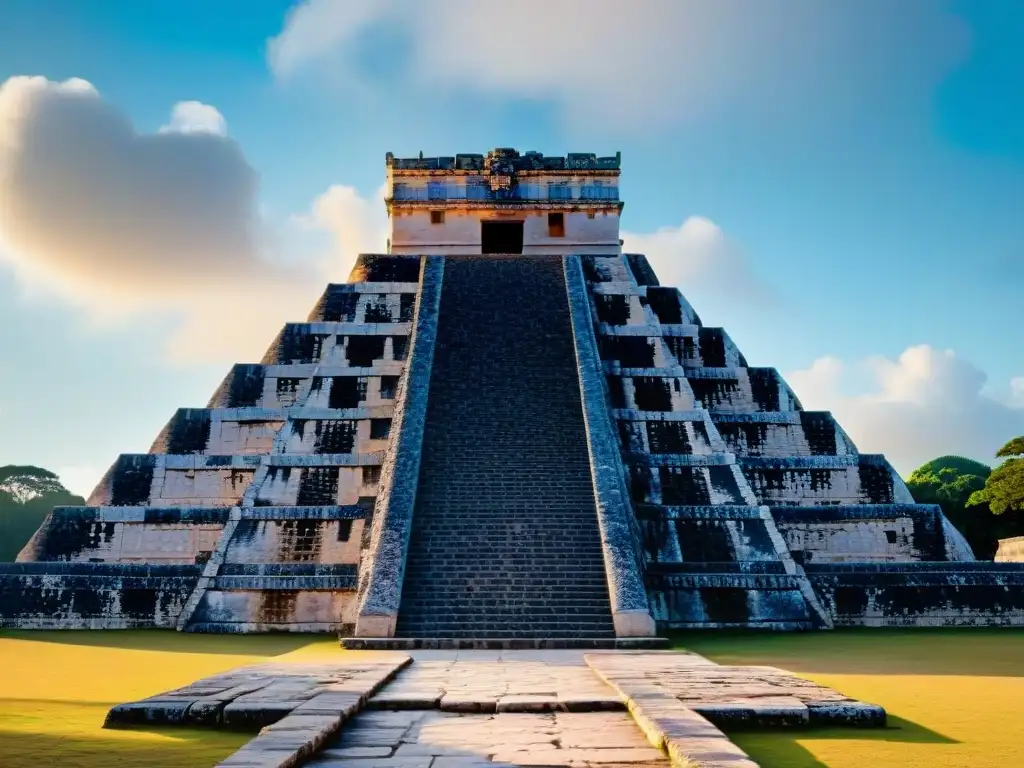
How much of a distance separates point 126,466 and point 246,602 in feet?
13.4

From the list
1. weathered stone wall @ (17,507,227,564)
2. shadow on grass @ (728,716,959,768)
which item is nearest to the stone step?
shadow on grass @ (728,716,959,768)

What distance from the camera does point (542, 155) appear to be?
20.8m

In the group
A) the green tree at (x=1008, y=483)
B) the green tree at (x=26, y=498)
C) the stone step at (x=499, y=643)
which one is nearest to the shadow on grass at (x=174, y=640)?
the stone step at (x=499, y=643)

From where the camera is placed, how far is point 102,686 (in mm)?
6004

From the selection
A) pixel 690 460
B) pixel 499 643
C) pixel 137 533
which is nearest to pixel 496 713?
pixel 499 643

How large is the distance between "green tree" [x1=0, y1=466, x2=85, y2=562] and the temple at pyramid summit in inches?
1036

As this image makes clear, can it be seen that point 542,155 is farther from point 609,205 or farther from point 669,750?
point 669,750

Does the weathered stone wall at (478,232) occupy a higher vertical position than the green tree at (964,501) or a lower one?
higher

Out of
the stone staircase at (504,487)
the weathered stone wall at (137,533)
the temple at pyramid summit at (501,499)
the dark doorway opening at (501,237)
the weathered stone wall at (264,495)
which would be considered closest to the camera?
the stone staircase at (504,487)

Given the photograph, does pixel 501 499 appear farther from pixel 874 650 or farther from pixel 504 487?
pixel 874 650

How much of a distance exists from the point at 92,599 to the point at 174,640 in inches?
79.6

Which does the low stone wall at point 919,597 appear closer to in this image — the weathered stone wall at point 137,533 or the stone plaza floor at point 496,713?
the stone plaza floor at point 496,713

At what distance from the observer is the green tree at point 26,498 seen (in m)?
36.7

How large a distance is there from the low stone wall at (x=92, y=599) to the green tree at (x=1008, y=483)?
65.2 ft
